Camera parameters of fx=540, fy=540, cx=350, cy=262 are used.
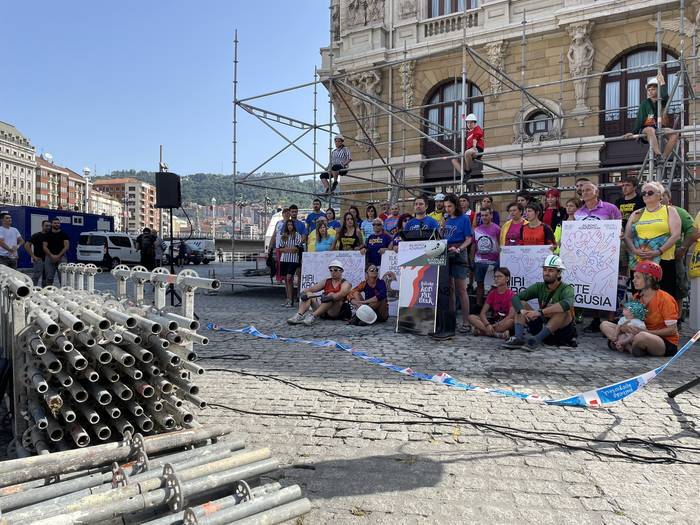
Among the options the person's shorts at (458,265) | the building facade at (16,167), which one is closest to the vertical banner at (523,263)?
the person's shorts at (458,265)

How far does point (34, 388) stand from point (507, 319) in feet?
19.8

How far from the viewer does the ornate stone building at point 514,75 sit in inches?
683

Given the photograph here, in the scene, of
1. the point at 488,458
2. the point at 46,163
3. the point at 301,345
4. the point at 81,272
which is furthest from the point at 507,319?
the point at 46,163

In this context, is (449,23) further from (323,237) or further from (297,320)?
(297,320)

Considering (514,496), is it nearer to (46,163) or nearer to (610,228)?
(610,228)

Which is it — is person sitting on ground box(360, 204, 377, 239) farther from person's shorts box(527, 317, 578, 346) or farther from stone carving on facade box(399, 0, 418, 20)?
stone carving on facade box(399, 0, 418, 20)

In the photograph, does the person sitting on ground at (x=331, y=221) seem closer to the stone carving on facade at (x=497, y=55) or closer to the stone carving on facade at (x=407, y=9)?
the stone carving on facade at (x=497, y=55)

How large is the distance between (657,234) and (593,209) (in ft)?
3.64

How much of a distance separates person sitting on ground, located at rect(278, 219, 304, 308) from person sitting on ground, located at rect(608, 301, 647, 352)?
6783 mm

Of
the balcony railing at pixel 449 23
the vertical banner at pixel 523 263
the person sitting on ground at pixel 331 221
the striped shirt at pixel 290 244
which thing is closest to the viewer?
the vertical banner at pixel 523 263

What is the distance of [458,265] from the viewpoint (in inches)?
331

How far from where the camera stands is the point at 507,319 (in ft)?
24.6

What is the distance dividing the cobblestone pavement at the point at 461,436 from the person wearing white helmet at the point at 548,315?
0.35m

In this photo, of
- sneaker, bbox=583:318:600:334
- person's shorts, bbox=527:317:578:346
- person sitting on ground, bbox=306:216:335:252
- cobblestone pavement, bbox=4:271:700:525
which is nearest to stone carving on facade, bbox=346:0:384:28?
person sitting on ground, bbox=306:216:335:252
